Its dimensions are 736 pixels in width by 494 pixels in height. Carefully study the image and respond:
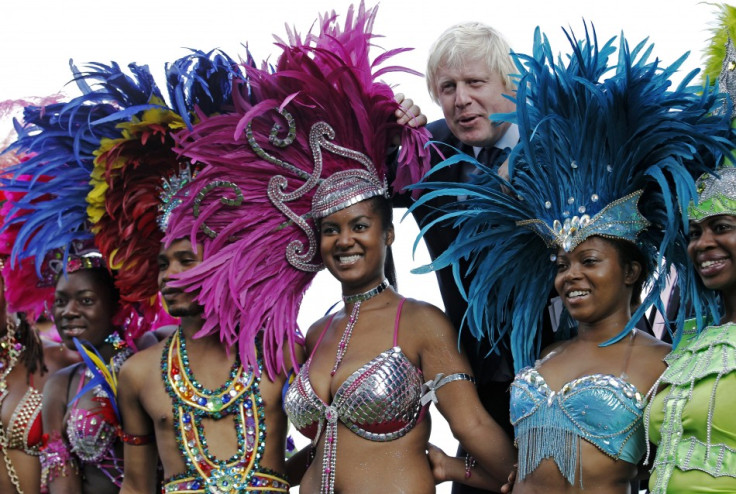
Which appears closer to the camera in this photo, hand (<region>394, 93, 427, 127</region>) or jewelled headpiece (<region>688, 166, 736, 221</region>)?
jewelled headpiece (<region>688, 166, 736, 221</region>)

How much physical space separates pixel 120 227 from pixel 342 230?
1237 mm

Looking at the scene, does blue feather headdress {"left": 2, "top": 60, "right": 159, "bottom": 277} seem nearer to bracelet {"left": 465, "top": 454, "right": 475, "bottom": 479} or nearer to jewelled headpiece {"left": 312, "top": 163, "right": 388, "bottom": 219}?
jewelled headpiece {"left": 312, "top": 163, "right": 388, "bottom": 219}

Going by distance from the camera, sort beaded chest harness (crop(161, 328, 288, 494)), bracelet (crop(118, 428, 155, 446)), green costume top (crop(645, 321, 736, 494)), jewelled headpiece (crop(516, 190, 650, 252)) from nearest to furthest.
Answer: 1. green costume top (crop(645, 321, 736, 494))
2. jewelled headpiece (crop(516, 190, 650, 252))
3. beaded chest harness (crop(161, 328, 288, 494))
4. bracelet (crop(118, 428, 155, 446))

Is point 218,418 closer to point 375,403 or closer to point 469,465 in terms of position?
point 375,403

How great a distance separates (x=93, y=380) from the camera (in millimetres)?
5066

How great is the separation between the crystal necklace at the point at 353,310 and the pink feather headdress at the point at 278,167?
33 cm

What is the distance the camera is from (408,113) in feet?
14.4

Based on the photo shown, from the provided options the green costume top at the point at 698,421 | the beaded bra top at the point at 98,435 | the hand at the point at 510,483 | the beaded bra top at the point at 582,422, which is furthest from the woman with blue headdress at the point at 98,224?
the green costume top at the point at 698,421

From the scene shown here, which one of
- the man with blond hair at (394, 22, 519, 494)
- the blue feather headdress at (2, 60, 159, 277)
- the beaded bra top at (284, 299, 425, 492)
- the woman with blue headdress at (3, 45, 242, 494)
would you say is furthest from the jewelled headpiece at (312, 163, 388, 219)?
the blue feather headdress at (2, 60, 159, 277)

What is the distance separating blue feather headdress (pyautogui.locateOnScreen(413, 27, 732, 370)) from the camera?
12.0ft

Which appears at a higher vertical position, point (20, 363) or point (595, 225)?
point (595, 225)

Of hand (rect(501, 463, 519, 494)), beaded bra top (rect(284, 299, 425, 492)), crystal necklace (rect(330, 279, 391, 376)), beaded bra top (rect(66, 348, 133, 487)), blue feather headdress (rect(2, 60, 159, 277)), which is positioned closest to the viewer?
hand (rect(501, 463, 519, 494))

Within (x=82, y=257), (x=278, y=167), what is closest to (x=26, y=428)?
(x=82, y=257)

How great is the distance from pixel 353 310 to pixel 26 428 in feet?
7.01
